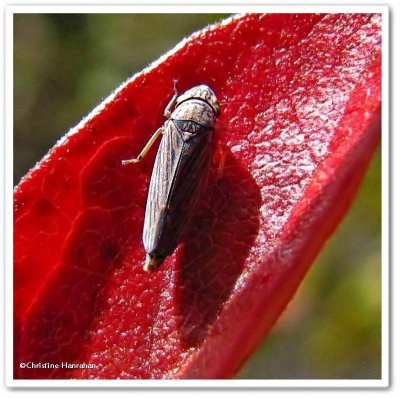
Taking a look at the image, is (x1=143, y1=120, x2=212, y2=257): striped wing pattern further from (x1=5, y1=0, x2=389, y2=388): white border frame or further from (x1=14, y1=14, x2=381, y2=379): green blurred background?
(x1=14, y1=14, x2=381, y2=379): green blurred background

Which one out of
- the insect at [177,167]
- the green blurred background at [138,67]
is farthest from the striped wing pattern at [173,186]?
the green blurred background at [138,67]

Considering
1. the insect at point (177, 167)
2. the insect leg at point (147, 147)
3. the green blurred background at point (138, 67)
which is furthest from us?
the green blurred background at point (138, 67)

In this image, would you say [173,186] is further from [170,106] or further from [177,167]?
[170,106]

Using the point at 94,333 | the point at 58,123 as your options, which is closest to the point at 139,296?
the point at 94,333
